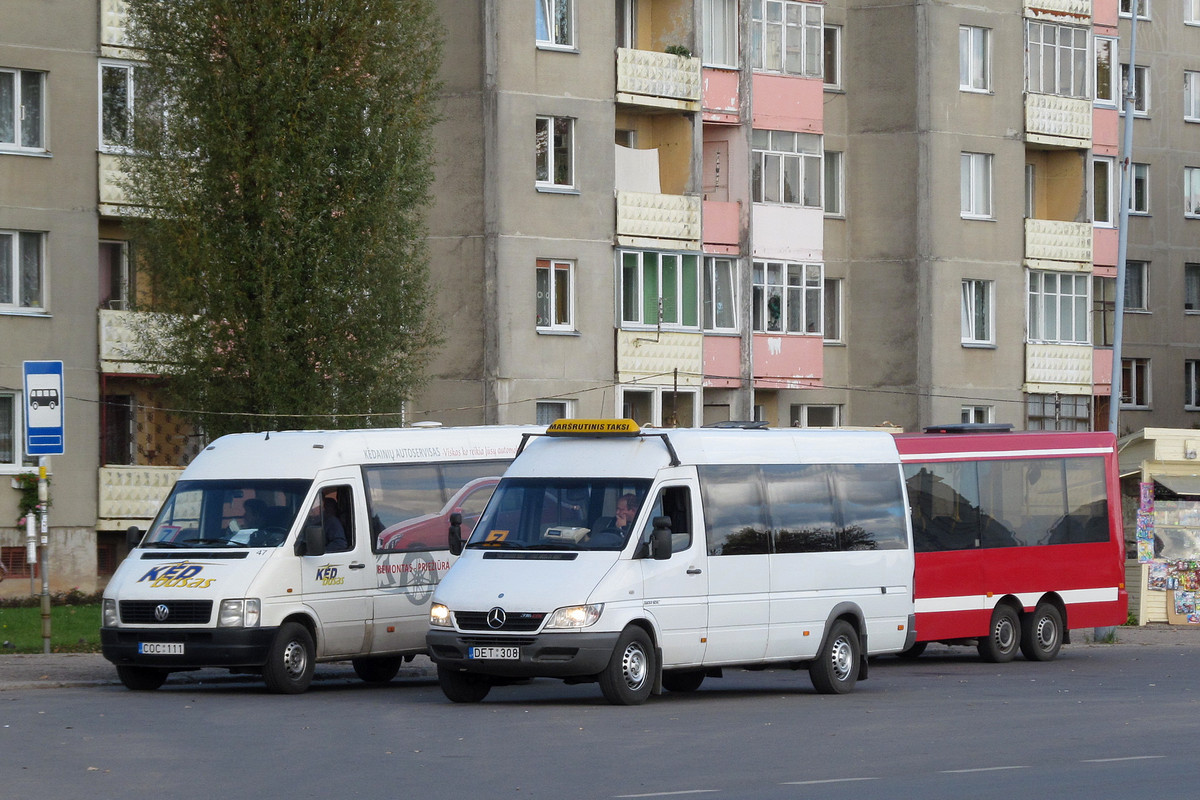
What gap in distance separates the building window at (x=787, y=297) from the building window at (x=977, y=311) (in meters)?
4.74

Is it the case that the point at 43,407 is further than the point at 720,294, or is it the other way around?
the point at 720,294

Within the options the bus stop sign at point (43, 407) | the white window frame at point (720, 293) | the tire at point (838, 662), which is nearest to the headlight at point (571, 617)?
the tire at point (838, 662)

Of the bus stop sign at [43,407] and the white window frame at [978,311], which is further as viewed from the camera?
the white window frame at [978,311]

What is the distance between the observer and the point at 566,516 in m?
19.6

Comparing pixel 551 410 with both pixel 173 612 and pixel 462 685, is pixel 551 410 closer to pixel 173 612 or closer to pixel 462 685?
pixel 173 612

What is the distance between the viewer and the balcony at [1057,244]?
175ft

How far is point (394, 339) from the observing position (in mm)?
35594

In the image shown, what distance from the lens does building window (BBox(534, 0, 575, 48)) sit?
4394 cm

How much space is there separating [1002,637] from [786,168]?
2251 centimetres

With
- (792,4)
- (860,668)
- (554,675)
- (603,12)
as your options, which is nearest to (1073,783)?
(554,675)

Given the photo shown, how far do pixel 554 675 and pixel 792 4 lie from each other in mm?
33625

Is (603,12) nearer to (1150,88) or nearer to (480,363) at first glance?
(480,363)

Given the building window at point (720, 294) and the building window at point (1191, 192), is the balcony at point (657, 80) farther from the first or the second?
the building window at point (1191, 192)

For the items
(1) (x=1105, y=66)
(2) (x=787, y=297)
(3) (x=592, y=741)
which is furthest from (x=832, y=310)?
(3) (x=592, y=741)
